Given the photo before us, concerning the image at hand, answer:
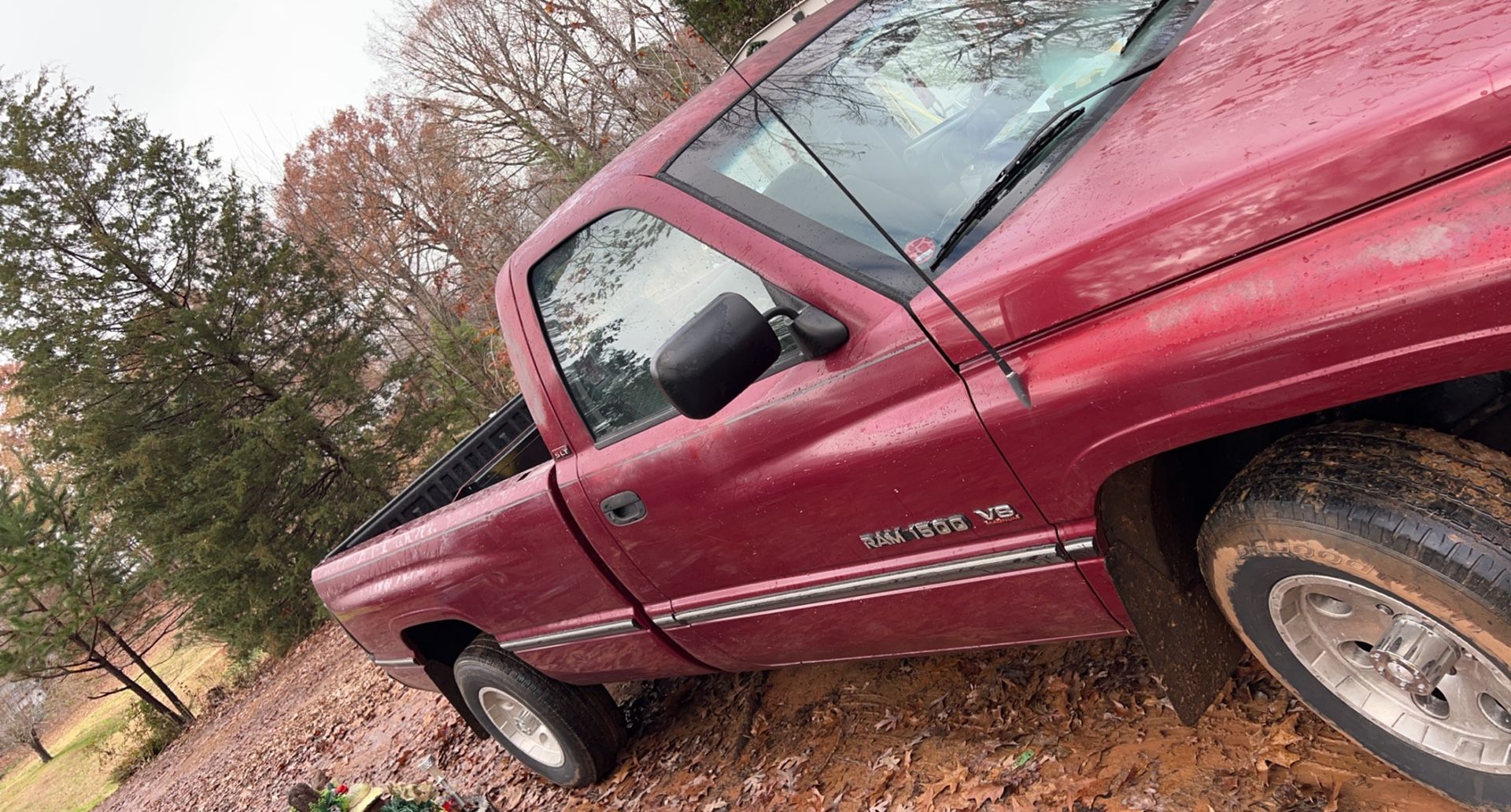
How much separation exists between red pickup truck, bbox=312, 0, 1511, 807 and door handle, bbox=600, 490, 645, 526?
0.03 feet

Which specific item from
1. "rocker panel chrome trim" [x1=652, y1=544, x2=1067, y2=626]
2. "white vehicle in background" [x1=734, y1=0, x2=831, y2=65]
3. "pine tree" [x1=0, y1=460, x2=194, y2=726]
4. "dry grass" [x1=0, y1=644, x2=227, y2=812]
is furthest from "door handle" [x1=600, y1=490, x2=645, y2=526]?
"dry grass" [x1=0, y1=644, x2=227, y2=812]

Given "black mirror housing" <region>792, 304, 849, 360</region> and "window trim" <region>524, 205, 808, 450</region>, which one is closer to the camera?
"black mirror housing" <region>792, 304, 849, 360</region>

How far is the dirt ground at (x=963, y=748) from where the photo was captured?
2322 mm

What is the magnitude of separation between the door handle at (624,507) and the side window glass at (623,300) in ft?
0.61

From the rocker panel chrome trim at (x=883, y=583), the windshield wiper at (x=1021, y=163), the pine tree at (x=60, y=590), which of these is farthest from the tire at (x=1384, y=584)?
the pine tree at (x=60, y=590)

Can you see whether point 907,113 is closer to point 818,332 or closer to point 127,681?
point 818,332

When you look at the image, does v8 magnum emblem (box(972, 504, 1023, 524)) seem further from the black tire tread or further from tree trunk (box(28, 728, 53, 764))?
tree trunk (box(28, 728, 53, 764))

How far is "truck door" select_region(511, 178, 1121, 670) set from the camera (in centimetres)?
202

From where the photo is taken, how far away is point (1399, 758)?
1.89 metres

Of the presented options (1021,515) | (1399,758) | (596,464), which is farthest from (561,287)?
(1399,758)

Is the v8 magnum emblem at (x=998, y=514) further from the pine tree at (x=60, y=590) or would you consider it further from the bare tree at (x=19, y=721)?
the bare tree at (x=19, y=721)

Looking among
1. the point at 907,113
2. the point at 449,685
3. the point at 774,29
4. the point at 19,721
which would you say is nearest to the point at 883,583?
the point at 907,113

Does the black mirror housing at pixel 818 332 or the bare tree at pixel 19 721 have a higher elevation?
the bare tree at pixel 19 721

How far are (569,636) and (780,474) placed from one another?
1.39 meters
